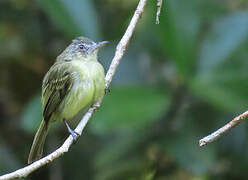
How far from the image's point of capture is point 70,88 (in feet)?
13.9

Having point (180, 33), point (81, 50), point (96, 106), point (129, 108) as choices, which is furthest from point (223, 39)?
point (96, 106)

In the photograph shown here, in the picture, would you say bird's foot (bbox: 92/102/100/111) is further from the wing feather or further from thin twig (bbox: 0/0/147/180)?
the wing feather

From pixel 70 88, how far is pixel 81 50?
453mm

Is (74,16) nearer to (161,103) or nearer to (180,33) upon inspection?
(180,33)

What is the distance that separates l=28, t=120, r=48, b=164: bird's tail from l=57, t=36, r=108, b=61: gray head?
2.08 feet

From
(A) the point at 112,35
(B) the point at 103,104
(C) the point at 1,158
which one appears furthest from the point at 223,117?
(C) the point at 1,158

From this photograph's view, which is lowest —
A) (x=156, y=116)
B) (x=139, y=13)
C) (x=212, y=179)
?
(x=212, y=179)

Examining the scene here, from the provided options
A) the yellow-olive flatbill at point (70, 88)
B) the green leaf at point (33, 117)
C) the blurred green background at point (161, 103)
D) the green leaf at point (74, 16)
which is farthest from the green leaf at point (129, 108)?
the green leaf at point (74, 16)

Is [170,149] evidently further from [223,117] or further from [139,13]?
[139,13]

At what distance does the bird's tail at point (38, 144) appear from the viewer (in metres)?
3.95

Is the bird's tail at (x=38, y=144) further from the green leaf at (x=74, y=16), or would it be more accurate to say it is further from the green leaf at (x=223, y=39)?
the green leaf at (x=223, y=39)

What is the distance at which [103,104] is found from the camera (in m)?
4.36

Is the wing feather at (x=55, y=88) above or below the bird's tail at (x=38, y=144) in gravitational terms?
above

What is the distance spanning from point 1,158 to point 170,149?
1523 mm
